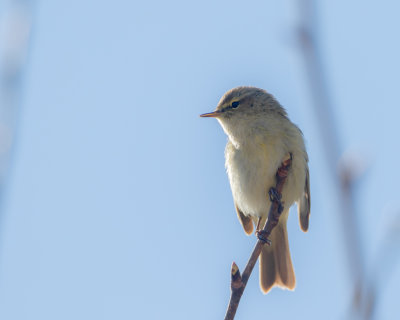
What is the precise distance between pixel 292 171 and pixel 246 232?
116cm

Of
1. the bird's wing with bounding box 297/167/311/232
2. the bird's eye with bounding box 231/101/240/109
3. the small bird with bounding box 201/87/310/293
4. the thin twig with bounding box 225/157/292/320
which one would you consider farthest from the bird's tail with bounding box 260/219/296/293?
the thin twig with bounding box 225/157/292/320

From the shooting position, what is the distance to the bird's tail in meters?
5.88

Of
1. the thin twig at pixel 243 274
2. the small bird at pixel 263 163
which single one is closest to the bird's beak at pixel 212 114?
the small bird at pixel 263 163

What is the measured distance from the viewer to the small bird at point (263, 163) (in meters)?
5.11

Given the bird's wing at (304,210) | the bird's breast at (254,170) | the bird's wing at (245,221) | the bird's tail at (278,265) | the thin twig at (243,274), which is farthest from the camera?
the bird's wing at (245,221)

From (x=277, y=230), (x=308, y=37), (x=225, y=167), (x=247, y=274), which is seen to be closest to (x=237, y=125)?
(x=225, y=167)

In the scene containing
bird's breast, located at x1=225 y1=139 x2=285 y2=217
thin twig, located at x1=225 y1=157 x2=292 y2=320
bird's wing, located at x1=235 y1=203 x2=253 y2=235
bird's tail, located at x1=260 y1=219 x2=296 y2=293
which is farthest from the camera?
bird's wing, located at x1=235 y1=203 x2=253 y2=235

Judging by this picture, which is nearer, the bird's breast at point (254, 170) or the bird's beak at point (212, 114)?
the bird's breast at point (254, 170)

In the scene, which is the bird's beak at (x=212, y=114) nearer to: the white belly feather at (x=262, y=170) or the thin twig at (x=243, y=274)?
the white belly feather at (x=262, y=170)

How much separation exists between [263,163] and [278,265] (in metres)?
1.42

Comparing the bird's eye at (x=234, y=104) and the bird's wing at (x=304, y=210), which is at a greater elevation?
the bird's eye at (x=234, y=104)

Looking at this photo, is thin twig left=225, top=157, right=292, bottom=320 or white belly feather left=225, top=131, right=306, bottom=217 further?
white belly feather left=225, top=131, right=306, bottom=217

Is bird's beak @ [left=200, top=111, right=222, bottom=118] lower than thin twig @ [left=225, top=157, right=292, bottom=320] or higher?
higher

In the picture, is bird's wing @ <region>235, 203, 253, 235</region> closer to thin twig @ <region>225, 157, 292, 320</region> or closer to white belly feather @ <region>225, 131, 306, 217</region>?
white belly feather @ <region>225, 131, 306, 217</region>
